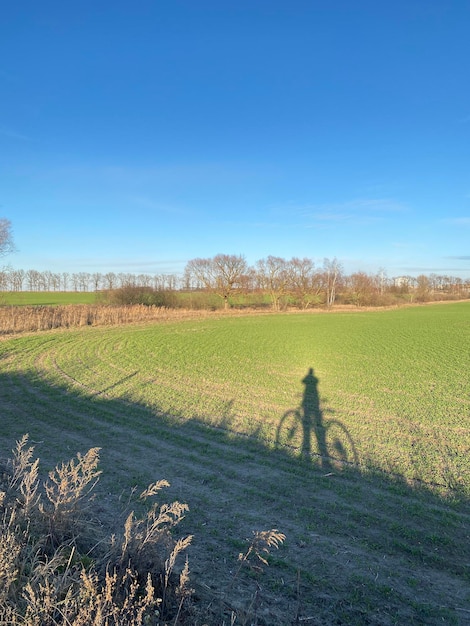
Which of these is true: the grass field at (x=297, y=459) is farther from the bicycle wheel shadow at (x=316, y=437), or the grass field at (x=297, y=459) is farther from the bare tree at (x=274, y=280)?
the bare tree at (x=274, y=280)

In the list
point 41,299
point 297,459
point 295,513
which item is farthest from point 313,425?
point 41,299

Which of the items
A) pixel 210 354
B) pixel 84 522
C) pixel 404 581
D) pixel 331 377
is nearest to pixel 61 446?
pixel 84 522

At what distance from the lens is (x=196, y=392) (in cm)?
1122

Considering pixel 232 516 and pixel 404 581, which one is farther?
pixel 232 516

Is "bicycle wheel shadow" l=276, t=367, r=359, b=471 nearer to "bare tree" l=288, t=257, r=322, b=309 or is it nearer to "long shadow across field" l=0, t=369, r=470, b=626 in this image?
"long shadow across field" l=0, t=369, r=470, b=626

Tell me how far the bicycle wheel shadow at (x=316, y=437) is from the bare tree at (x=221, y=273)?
47726 mm

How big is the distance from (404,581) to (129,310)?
3309 cm

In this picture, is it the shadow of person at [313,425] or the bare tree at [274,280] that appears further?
the bare tree at [274,280]

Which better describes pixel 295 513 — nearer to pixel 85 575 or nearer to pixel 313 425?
pixel 85 575

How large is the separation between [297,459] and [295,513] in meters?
1.81

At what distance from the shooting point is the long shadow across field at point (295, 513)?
11.5ft

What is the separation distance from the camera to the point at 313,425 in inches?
340

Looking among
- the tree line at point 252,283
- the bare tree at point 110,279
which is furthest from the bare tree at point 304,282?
the bare tree at point 110,279

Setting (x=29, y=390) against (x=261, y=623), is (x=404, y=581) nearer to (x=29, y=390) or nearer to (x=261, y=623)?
(x=261, y=623)
